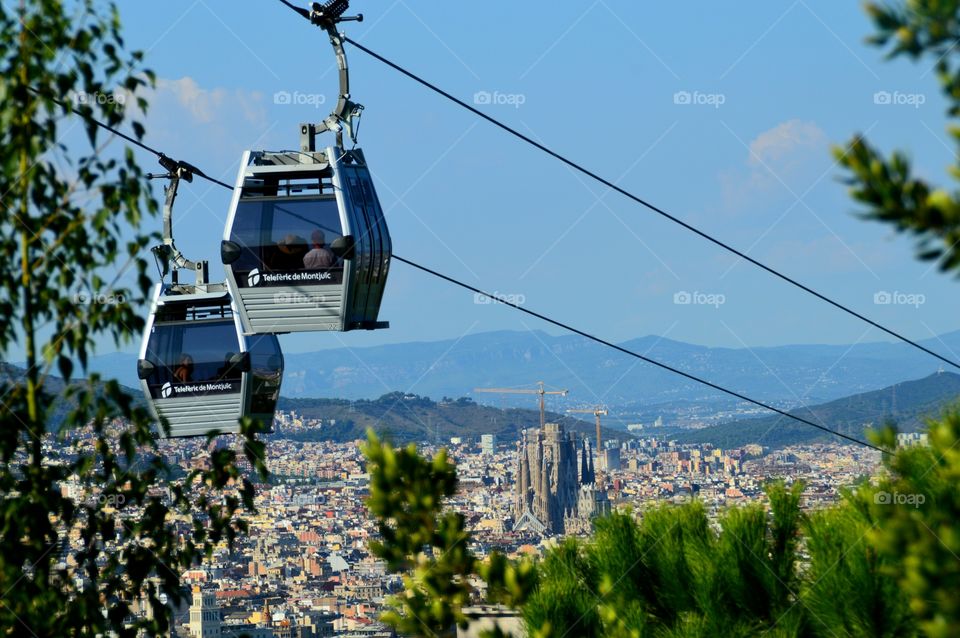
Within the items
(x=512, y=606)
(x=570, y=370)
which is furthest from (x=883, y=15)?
(x=570, y=370)

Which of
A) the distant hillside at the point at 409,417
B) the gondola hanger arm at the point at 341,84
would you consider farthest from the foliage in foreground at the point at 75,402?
the distant hillside at the point at 409,417

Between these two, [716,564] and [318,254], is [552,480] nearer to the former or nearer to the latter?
[318,254]

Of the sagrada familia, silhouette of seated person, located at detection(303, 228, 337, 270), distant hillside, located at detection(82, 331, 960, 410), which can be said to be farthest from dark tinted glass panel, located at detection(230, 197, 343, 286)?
distant hillside, located at detection(82, 331, 960, 410)

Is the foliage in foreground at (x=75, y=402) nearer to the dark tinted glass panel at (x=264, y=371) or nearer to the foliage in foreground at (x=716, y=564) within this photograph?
the foliage in foreground at (x=716, y=564)

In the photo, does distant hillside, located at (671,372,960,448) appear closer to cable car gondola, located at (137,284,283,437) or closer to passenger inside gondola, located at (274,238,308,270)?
cable car gondola, located at (137,284,283,437)

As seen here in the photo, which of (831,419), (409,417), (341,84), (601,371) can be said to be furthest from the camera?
(601,371)

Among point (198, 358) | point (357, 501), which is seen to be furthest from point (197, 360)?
point (357, 501)
